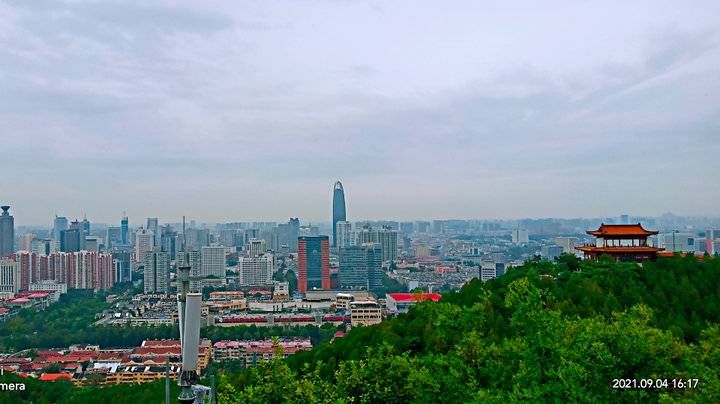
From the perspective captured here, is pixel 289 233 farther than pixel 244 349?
Yes

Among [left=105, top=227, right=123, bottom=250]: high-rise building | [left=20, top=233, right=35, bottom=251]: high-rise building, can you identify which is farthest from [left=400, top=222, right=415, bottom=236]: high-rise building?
[left=20, top=233, right=35, bottom=251]: high-rise building

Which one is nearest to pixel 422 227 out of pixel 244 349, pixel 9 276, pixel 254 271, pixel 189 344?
pixel 254 271

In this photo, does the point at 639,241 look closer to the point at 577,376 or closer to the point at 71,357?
the point at 577,376

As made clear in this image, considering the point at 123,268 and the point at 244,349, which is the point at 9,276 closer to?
the point at 123,268

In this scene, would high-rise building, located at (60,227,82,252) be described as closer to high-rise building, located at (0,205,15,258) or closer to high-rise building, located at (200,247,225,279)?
high-rise building, located at (0,205,15,258)

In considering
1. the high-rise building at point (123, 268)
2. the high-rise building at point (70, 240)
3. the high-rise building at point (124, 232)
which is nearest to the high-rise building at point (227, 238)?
the high-rise building at point (124, 232)

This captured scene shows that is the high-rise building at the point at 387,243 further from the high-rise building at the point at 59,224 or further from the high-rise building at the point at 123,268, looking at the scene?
the high-rise building at the point at 59,224
